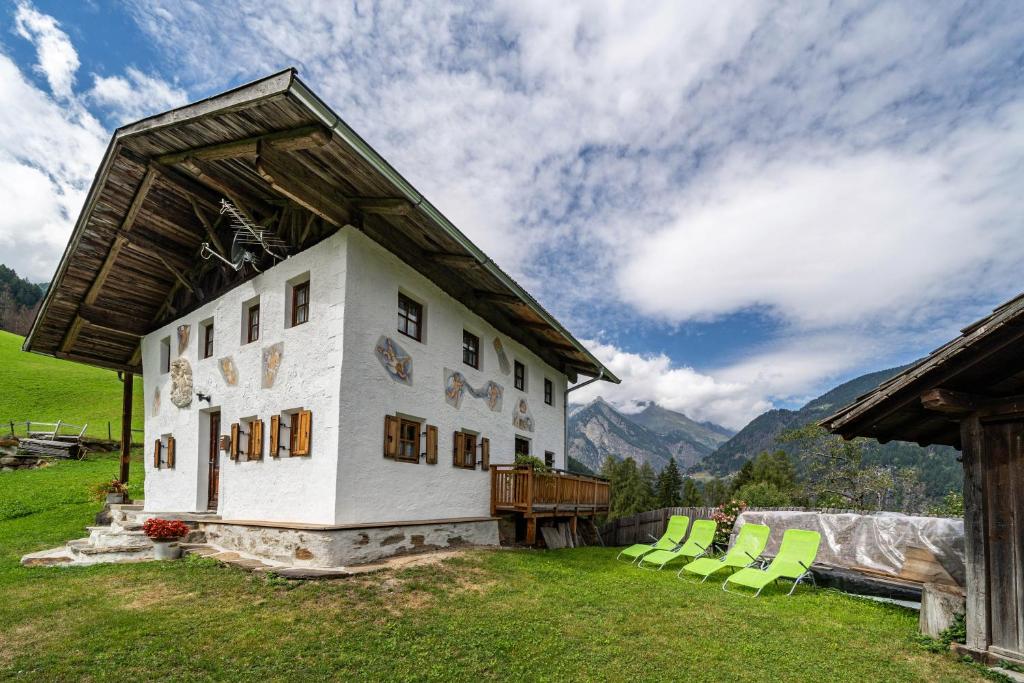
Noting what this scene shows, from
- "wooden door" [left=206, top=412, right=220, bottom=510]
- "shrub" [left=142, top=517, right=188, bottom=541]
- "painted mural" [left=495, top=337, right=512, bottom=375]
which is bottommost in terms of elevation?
"shrub" [left=142, top=517, right=188, bottom=541]

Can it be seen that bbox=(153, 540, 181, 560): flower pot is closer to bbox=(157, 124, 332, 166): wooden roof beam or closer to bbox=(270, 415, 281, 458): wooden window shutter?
bbox=(270, 415, 281, 458): wooden window shutter

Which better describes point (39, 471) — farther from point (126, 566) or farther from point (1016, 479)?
point (1016, 479)

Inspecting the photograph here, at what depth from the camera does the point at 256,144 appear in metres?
8.04

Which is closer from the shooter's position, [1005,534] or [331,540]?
[1005,534]

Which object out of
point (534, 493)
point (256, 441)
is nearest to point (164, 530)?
point (256, 441)

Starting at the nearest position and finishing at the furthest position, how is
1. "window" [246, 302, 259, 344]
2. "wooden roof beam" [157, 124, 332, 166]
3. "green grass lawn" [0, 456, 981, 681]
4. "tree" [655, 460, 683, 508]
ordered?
"green grass lawn" [0, 456, 981, 681] → "wooden roof beam" [157, 124, 332, 166] → "window" [246, 302, 259, 344] → "tree" [655, 460, 683, 508]

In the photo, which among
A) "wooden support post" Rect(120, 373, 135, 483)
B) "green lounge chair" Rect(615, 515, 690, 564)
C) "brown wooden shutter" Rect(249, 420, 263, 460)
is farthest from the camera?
"wooden support post" Rect(120, 373, 135, 483)

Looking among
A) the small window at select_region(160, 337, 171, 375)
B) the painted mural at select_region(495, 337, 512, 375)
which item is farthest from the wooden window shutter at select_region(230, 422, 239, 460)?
the painted mural at select_region(495, 337, 512, 375)

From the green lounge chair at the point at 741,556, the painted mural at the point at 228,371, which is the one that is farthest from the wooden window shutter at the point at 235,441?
the green lounge chair at the point at 741,556

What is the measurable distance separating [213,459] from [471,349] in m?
6.08

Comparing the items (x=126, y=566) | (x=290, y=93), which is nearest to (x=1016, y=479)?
(x=290, y=93)

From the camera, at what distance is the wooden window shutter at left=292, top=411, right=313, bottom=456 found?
9.30 metres

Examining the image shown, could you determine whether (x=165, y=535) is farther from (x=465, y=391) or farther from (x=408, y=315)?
(x=465, y=391)

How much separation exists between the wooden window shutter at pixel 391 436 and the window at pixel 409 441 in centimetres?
14
